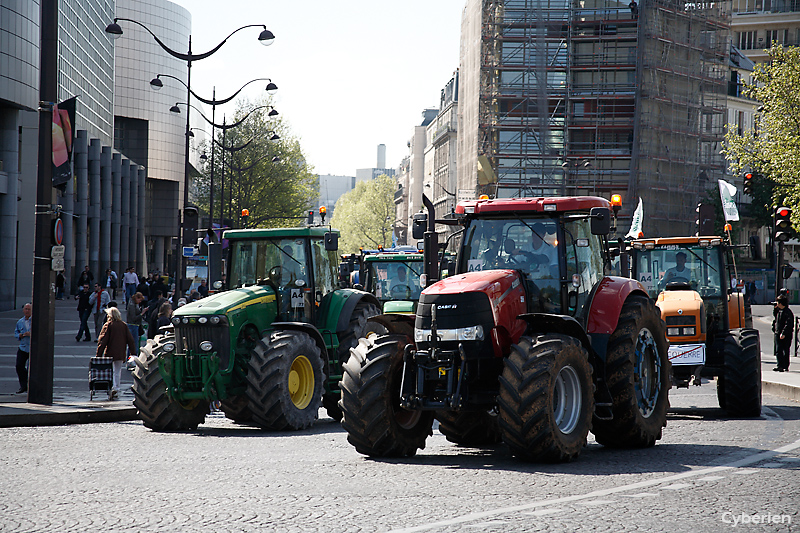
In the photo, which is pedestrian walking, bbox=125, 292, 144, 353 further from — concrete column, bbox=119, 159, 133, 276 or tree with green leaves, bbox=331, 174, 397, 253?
tree with green leaves, bbox=331, 174, 397, 253

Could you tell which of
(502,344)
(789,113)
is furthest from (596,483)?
(789,113)

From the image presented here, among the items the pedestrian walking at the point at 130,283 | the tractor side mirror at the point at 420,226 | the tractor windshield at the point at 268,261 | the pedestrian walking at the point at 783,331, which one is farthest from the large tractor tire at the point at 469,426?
the pedestrian walking at the point at 130,283

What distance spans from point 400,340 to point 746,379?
6.76 m

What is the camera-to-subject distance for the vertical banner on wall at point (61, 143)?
15.5 m

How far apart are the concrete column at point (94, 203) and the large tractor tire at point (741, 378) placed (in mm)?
53720

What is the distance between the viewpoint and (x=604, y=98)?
58.4 metres

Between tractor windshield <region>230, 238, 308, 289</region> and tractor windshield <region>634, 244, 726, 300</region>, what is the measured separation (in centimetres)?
560

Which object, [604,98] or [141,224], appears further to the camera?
[141,224]

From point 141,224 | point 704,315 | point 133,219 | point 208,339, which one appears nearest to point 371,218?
point 141,224

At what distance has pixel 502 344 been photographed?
9.65 metres

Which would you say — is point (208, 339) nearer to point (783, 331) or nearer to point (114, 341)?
point (114, 341)

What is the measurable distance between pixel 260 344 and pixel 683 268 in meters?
7.12

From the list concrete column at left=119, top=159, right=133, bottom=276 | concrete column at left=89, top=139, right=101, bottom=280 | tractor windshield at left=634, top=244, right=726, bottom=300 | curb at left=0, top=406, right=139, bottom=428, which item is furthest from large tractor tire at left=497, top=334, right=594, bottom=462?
concrete column at left=119, top=159, right=133, bottom=276

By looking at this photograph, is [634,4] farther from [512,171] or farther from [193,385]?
[193,385]
